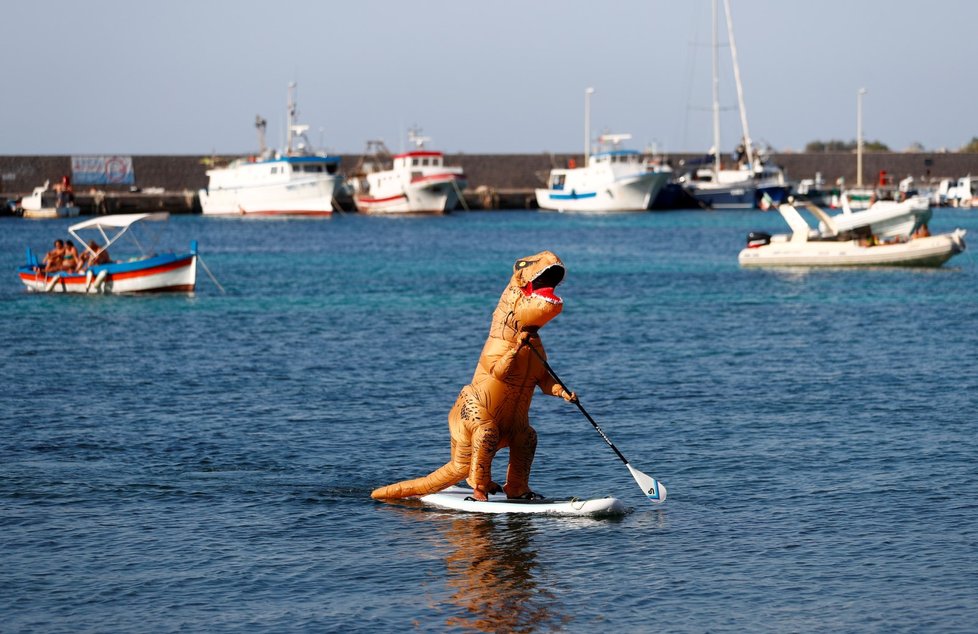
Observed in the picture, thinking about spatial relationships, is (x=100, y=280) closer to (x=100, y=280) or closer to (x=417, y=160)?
(x=100, y=280)

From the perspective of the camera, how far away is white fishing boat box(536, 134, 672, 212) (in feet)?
352

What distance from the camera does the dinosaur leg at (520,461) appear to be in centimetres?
1426

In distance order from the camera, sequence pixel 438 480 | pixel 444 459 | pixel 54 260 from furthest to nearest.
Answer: pixel 54 260, pixel 444 459, pixel 438 480

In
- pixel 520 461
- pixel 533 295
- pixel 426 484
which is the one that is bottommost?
pixel 426 484

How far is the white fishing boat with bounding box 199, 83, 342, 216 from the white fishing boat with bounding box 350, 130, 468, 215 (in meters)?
5.22

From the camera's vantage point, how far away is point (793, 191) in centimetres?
10581

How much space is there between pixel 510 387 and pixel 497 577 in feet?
6.96

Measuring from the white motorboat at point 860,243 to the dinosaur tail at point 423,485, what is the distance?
3578 centimetres

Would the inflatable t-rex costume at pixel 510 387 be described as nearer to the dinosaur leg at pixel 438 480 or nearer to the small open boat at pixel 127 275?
the dinosaur leg at pixel 438 480

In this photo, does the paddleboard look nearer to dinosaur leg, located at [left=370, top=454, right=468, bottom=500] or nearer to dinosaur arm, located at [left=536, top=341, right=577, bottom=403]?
dinosaur leg, located at [left=370, top=454, right=468, bottom=500]

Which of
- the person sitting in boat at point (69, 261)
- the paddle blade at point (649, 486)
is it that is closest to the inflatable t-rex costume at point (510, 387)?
the paddle blade at point (649, 486)

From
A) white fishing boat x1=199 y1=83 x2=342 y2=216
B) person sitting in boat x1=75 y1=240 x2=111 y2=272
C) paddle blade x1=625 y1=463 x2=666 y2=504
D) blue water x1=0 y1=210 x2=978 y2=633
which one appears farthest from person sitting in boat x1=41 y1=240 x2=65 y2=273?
white fishing boat x1=199 y1=83 x2=342 y2=216

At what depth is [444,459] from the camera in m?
17.6

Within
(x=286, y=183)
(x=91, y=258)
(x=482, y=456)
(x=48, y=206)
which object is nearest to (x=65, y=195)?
(x=48, y=206)
